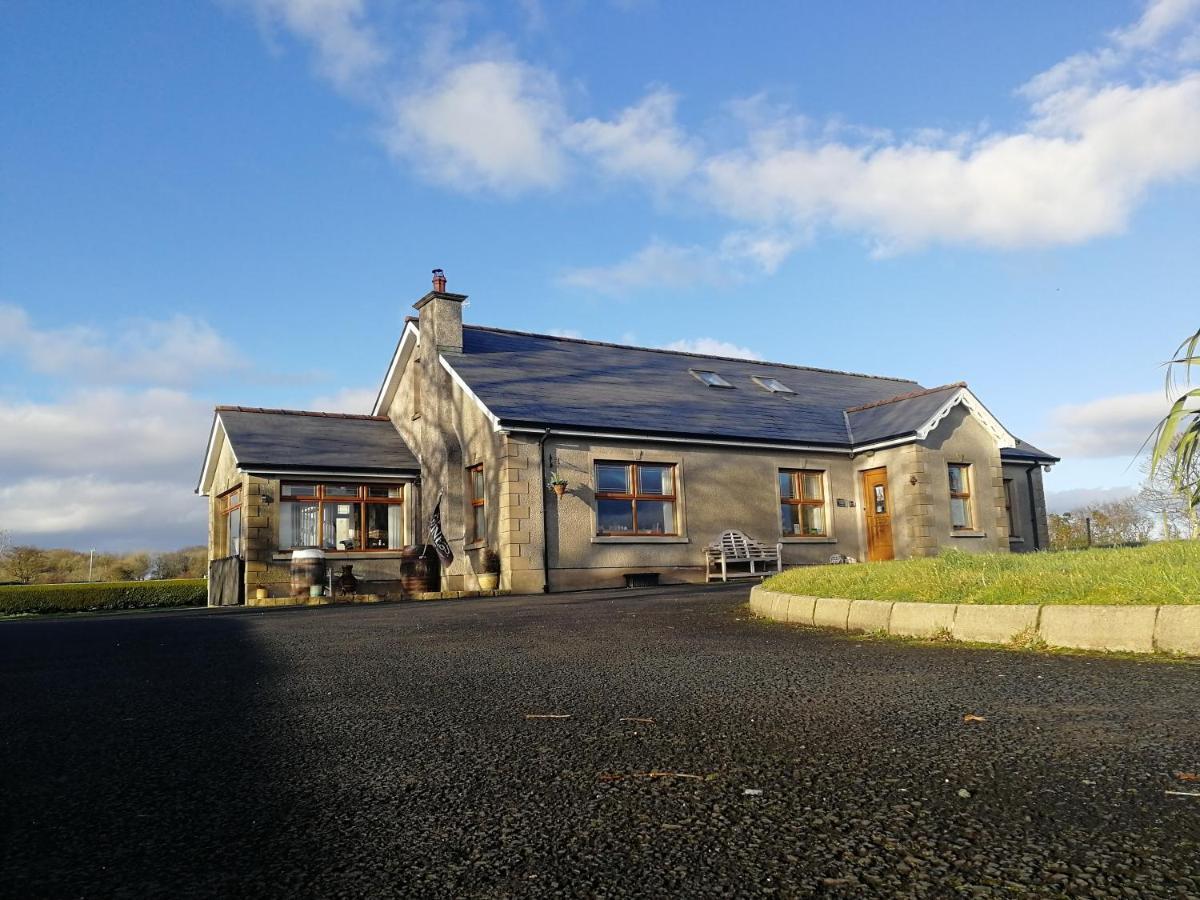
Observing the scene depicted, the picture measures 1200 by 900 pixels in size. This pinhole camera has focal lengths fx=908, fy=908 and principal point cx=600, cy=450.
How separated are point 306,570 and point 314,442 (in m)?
3.94

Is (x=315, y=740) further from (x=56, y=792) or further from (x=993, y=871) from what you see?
(x=993, y=871)

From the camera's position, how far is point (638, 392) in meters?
22.1

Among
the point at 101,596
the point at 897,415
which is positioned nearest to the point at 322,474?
the point at 101,596

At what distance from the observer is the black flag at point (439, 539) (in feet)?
68.4

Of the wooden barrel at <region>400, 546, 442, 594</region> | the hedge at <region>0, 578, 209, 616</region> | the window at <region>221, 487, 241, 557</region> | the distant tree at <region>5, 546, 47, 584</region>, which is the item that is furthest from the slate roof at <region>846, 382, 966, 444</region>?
the distant tree at <region>5, 546, 47, 584</region>

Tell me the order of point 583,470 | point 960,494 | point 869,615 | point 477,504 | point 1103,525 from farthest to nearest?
point 1103,525
point 960,494
point 477,504
point 583,470
point 869,615

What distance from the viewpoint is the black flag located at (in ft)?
68.4

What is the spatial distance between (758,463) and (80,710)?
1723 cm

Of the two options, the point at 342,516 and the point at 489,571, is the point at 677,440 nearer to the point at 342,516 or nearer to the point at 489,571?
the point at 489,571

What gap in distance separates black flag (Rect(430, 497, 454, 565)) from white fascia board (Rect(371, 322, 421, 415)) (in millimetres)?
4710

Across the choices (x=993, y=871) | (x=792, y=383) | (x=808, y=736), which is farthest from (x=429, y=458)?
(x=993, y=871)

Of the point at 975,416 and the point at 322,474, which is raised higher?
the point at 975,416

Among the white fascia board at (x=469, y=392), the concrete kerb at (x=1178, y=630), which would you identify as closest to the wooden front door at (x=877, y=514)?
the white fascia board at (x=469, y=392)

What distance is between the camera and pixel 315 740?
13.9 ft
